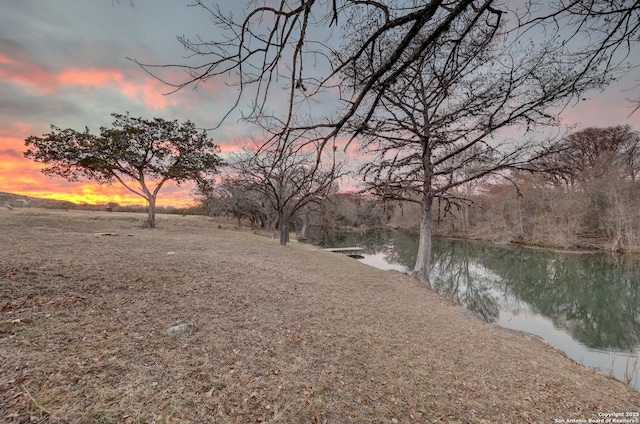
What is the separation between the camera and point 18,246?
18.7 feet

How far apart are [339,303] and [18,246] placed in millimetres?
7071

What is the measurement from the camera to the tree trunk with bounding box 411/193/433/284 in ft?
28.7

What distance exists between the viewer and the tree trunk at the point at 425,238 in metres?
8.74

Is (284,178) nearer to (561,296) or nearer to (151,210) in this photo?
(151,210)

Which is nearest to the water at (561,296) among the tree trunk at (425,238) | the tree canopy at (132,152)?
the tree trunk at (425,238)

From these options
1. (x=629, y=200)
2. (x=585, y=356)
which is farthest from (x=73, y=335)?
(x=629, y=200)

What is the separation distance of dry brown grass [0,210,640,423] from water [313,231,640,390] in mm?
3226

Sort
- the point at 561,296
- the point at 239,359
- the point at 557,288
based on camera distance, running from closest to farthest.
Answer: the point at 239,359 → the point at 561,296 → the point at 557,288

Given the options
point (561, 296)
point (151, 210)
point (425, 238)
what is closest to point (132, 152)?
point (151, 210)

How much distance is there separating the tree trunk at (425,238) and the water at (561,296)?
2.34 metres

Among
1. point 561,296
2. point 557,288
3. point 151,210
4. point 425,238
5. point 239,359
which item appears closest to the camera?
point 239,359

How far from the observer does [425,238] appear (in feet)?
29.6

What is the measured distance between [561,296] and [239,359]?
15.2 m

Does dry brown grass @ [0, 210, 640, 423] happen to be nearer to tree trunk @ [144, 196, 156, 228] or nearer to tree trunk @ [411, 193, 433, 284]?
tree trunk @ [411, 193, 433, 284]
